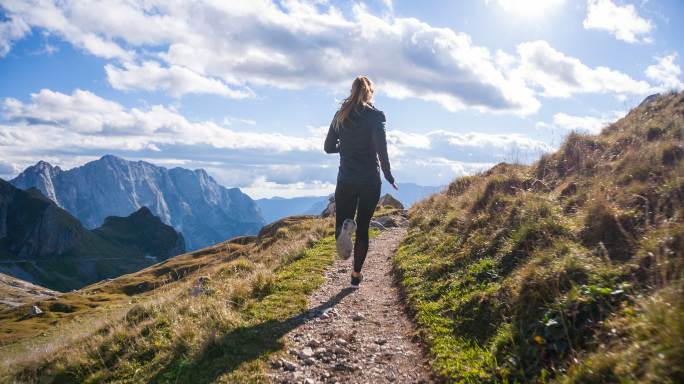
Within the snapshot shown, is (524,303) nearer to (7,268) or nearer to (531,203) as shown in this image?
(531,203)

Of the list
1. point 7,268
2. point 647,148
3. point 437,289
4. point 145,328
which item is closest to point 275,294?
point 145,328

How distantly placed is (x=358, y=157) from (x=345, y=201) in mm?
880

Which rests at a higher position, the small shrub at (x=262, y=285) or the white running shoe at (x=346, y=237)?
the white running shoe at (x=346, y=237)

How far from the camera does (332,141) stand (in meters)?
8.53

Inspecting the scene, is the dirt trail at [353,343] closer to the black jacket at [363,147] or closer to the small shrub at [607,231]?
the black jacket at [363,147]

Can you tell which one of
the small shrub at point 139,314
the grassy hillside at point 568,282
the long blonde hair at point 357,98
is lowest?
the small shrub at point 139,314

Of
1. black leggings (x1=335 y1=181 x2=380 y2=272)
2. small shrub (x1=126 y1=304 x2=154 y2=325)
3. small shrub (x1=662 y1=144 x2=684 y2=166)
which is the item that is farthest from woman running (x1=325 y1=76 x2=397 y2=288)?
small shrub (x1=662 y1=144 x2=684 y2=166)

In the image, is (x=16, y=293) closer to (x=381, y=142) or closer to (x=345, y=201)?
(x=345, y=201)

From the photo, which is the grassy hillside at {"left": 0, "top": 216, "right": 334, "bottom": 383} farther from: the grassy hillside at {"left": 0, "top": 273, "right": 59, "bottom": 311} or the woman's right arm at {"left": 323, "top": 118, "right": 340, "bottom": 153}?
the grassy hillside at {"left": 0, "top": 273, "right": 59, "bottom": 311}

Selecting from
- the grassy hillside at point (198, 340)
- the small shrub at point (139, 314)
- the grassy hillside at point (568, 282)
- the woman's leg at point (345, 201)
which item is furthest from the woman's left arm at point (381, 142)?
the small shrub at point (139, 314)

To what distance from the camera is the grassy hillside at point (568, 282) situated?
388 cm

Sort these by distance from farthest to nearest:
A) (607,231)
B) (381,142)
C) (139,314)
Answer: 1. (139,314)
2. (381,142)
3. (607,231)

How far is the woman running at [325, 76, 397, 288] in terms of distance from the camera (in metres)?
7.87

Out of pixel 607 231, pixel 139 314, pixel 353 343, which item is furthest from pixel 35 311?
pixel 607 231
